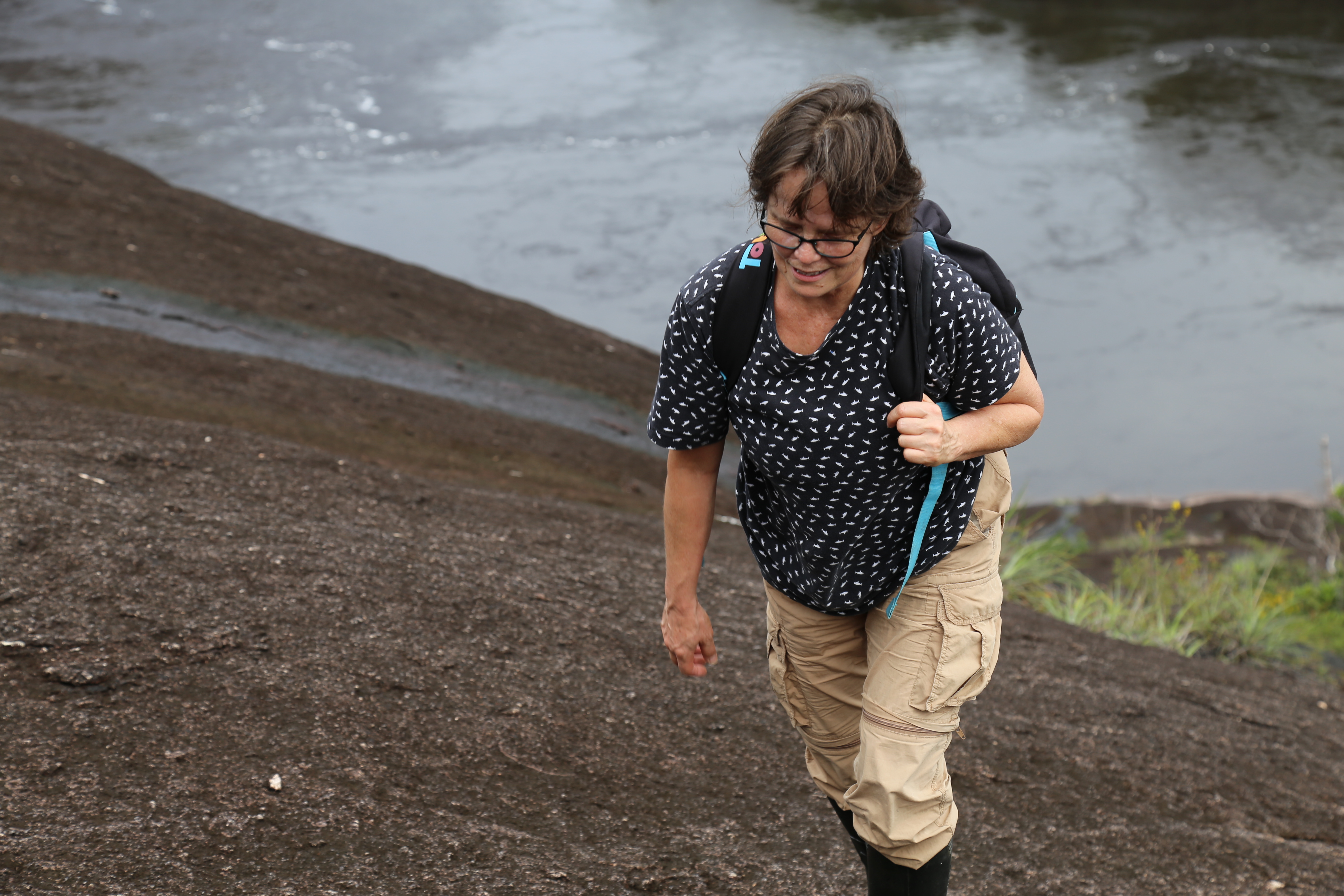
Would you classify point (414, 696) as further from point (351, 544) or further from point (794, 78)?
point (794, 78)

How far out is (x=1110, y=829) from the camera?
11.0 ft

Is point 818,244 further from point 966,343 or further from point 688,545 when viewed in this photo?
point 688,545

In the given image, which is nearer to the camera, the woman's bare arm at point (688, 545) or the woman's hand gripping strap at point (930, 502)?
the woman's hand gripping strap at point (930, 502)

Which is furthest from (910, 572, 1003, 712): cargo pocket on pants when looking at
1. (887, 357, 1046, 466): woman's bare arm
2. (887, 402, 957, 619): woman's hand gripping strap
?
(887, 357, 1046, 466): woman's bare arm

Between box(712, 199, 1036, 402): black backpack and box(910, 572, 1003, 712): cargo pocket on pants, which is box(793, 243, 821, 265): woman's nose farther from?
box(910, 572, 1003, 712): cargo pocket on pants

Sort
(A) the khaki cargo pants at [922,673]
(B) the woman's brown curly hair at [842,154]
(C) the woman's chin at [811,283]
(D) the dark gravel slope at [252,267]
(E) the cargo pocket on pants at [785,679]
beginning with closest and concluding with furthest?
(B) the woman's brown curly hair at [842,154], (C) the woman's chin at [811,283], (A) the khaki cargo pants at [922,673], (E) the cargo pocket on pants at [785,679], (D) the dark gravel slope at [252,267]

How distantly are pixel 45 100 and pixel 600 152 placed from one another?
10.1m

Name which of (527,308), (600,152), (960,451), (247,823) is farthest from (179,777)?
(600,152)

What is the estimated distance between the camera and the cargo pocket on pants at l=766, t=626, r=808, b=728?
241 cm

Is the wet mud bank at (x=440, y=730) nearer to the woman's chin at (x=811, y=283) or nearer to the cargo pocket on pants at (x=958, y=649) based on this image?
the cargo pocket on pants at (x=958, y=649)

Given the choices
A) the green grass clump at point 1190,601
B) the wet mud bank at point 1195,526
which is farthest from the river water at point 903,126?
the green grass clump at point 1190,601

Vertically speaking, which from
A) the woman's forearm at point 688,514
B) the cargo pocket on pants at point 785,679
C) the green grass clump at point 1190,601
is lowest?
the green grass clump at point 1190,601

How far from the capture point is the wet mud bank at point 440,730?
267 centimetres

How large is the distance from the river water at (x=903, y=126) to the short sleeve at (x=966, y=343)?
10.1 metres
